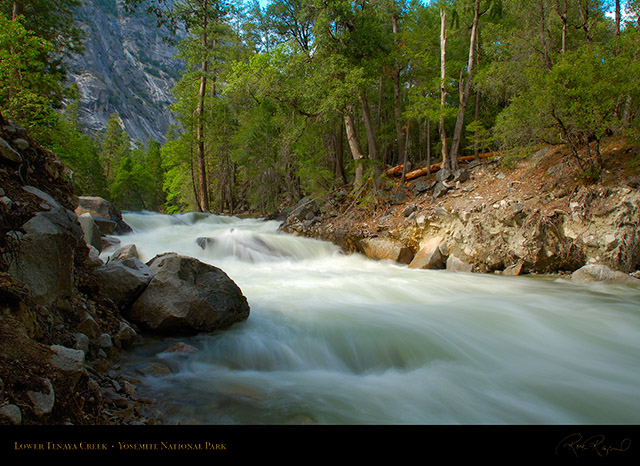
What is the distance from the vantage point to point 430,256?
10.1 meters

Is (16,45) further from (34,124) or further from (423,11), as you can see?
(423,11)

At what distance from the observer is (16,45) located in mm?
8773

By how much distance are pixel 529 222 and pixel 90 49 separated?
5291 inches

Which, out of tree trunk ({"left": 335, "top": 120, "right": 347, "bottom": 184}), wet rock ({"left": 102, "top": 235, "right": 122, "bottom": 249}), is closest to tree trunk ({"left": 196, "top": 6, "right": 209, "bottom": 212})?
tree trunk ({"left": 335, "top": 120, "right": 347, "bottom": 184})

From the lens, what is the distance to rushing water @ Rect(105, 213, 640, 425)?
307 centimetres

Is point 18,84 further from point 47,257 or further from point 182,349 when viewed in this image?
point 182,349

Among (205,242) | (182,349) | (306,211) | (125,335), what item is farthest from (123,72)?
(182,349)

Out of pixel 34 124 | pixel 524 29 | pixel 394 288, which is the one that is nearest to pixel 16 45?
pixel 34 124

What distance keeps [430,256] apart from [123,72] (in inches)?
5604

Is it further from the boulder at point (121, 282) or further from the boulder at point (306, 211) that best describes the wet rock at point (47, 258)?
the boulder at point (306, 211)

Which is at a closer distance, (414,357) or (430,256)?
(414,357)

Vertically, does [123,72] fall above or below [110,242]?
above

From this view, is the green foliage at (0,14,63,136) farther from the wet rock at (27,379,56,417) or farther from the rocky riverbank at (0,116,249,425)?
the wet rock at (27,379,56,417)
